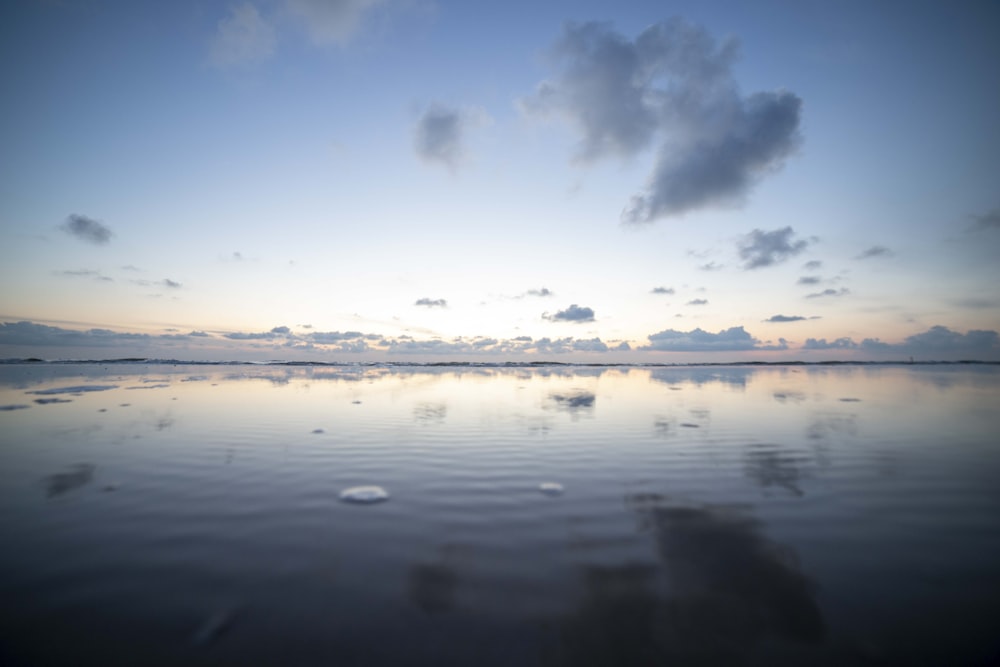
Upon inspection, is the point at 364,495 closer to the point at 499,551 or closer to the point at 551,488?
the point at 499,551

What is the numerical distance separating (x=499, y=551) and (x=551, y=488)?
2.54m

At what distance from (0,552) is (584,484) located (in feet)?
25.4

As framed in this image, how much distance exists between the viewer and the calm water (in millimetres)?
3332

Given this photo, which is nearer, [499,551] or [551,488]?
[499,551]

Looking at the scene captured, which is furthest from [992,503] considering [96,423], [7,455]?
[96,423]

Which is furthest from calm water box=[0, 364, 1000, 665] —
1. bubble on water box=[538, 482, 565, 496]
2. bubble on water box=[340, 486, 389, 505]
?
bubble on water box=[340, 486, 389, 505]

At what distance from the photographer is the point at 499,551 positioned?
4.92m

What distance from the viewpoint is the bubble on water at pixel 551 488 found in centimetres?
706

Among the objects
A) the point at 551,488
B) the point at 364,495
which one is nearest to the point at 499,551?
the point at 551,488

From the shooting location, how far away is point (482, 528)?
18.4 feet

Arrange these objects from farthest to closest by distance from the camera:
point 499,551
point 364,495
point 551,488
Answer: point 551,488 → point 364,495 → point 499,551

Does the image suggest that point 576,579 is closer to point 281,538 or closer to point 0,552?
point 281,538

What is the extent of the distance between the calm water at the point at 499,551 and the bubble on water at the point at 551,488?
0.05m

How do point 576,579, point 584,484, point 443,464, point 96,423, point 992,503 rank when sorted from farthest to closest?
point 96,423 → point 443,464 → point 584,484 → point 992,503 → point 576,579
